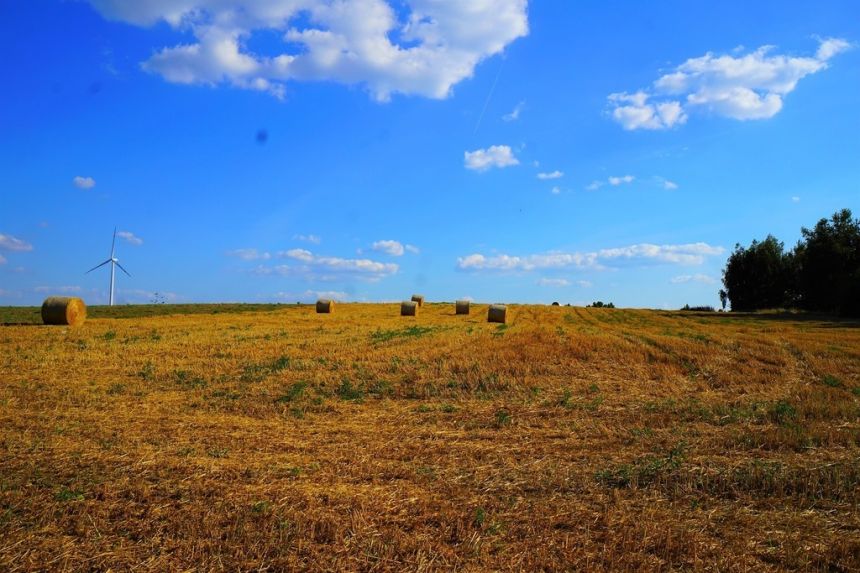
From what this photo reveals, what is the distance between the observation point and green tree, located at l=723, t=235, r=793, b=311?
83312mm

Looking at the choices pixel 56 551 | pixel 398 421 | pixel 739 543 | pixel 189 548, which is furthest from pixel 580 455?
pixel 56 551

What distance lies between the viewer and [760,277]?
280ft

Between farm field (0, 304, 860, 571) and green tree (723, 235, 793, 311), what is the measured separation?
75.3 m

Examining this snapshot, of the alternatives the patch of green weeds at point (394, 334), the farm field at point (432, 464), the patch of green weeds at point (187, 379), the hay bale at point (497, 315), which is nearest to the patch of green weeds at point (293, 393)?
the farm field at point (432, 464)

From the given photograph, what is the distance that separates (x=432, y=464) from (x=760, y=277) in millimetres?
90410

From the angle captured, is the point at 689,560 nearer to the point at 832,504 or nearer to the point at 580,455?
the point at 832,504

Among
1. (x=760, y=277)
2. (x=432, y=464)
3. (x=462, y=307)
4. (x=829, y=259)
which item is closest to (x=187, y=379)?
(x=432, y=464)

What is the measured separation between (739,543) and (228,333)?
79.1ft

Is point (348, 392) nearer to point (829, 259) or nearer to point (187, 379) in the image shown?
point (187, 379)

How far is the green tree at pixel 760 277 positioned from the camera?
83.3m

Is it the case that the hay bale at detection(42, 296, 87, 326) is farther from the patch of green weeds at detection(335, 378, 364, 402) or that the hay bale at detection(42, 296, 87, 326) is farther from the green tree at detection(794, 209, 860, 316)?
the green tree at detection(794, 209, 860, 316)

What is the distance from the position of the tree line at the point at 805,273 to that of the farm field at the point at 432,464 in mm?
54872

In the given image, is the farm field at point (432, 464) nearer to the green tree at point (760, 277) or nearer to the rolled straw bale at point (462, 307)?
the rolled straw bale at point (462, 307)

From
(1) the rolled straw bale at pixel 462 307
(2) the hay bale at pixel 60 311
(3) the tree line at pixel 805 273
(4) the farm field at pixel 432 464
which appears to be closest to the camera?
(4) the farm field at pixel 432 464
